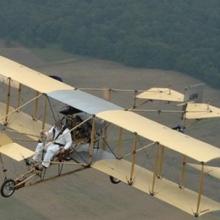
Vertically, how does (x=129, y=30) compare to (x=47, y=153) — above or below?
below

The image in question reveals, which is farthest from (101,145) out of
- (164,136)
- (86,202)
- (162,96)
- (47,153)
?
(86,202)

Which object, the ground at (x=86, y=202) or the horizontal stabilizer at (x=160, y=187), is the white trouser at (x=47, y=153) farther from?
the ground at (x=86, y=202)

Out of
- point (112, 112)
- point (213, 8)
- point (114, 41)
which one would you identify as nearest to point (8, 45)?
point (114, 41)

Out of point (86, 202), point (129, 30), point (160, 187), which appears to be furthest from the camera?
point (129, 30)

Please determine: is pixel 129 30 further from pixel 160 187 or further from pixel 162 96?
pixel 160 187

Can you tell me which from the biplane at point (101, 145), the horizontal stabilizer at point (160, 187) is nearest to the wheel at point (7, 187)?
→ the biplane at point (101, 145)

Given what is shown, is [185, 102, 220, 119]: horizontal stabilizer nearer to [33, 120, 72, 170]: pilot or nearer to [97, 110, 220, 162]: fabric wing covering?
[97, 110, 220, 162]: fabric wing covering

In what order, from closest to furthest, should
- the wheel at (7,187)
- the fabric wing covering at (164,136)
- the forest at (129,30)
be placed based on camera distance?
the fabric wing covering at (164,136)
the wheel at (7,187)
the forest at (129,30)
